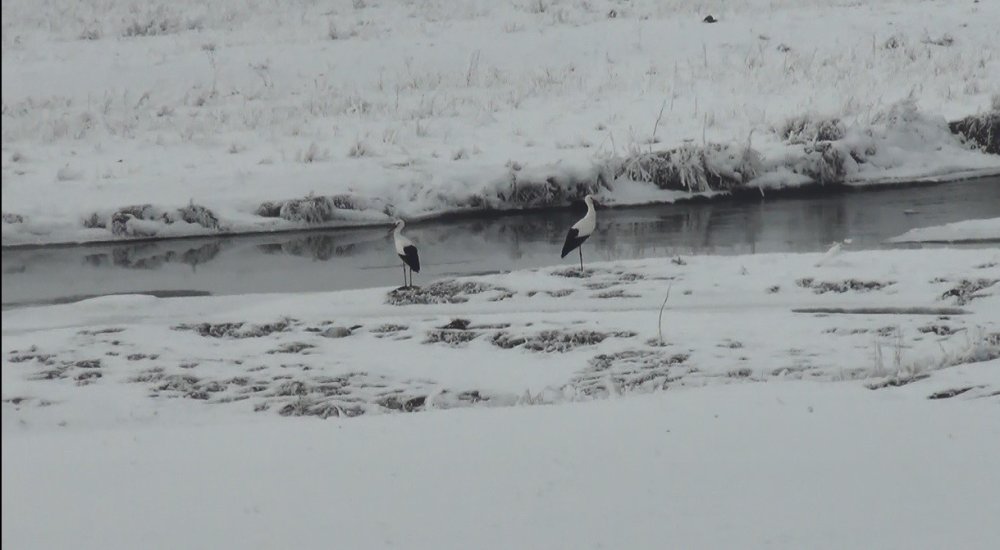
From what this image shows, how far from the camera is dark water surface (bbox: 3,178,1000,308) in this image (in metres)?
13.6

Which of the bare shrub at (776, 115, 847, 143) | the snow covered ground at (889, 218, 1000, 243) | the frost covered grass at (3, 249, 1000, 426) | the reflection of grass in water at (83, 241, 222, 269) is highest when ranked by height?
the bare shrub at (776, 115, 847, 143)

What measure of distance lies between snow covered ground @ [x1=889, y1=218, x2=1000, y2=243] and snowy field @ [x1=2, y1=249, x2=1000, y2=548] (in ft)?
4.98

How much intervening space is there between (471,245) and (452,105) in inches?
297

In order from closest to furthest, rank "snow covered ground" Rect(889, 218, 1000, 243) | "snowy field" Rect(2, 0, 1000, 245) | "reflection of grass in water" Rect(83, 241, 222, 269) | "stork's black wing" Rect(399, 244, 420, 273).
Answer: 1. "stork's black wing" Rect(399, 244, 420, 273)
2. "snow covered ground" Rect(889, 218, 1000, 243)
3. "reflection of grass in water" Rect(83, 241, 222, 269)
4. "snowy field" Rect(2, 0, 1000, 245)

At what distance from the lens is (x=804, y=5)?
29469 millimetres

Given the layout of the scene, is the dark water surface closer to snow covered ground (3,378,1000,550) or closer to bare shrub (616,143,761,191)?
bare shrub (616,143,761,191)

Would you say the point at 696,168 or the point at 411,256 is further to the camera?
the point at 696,168

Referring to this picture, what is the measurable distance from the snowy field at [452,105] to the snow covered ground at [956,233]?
153 inches

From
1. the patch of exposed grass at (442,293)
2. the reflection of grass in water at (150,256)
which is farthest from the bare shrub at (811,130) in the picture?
the reflection of grass in water at (150,256)

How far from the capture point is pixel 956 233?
13945 millimetres

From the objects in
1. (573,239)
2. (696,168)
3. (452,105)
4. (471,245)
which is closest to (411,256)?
(573,239)

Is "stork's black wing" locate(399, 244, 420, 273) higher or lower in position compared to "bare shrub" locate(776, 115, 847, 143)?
lower

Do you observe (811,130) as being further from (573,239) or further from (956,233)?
(573,239)

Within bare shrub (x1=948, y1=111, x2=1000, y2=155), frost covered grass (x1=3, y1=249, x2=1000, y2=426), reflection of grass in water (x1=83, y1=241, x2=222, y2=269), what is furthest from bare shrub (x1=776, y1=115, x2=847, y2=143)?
reflection of grass in water (x1=83, y1=241, x2=222, y2=269)
